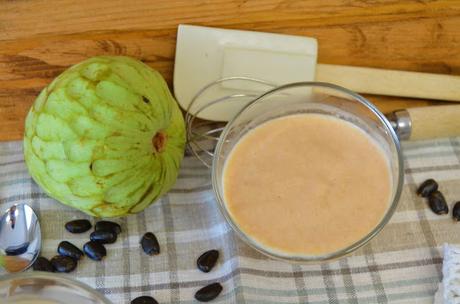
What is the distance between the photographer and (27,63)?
92 cm

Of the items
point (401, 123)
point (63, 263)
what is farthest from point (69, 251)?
point (401, 123)

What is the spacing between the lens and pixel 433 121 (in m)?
0.94

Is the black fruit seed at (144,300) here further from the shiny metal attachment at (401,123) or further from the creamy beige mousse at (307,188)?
the shiny metal attachment at (401,123)

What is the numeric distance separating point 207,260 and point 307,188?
0.49 ft

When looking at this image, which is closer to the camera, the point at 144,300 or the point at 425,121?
the point at 144,300

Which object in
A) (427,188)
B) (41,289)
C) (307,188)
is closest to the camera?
(41,289)

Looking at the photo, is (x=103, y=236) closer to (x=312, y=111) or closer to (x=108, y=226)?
(x=108, y=226)

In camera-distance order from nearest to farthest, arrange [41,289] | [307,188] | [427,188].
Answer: [41,289]
[307,188]
[427,188]

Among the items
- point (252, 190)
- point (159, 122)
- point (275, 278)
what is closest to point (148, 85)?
point (159, 122)

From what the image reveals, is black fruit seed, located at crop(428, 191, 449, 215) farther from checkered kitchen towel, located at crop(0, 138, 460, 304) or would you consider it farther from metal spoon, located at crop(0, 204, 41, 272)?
metal spoon, located at crop(0, 204, 41, 272)

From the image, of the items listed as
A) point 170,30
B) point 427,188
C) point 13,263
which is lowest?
point 13,263

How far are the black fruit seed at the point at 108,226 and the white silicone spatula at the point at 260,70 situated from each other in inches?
7.2

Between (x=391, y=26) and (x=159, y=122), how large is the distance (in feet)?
1.16

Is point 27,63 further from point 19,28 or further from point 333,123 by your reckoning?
point 333,123
